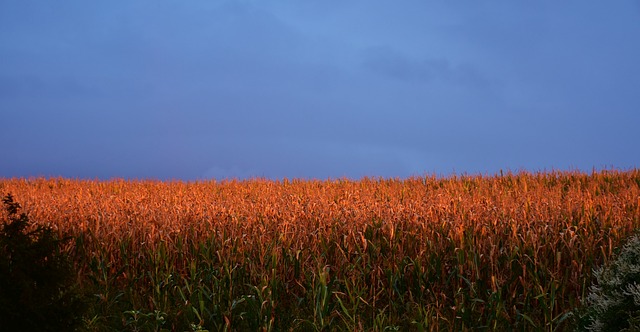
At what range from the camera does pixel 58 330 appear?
4438 millimetres

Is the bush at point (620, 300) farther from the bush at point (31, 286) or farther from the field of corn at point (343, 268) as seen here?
the bush at point (31, 286)

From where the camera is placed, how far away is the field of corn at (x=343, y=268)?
7148 mm

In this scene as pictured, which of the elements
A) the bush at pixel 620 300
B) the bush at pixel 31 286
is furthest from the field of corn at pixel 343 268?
the bush at pixel 31 286

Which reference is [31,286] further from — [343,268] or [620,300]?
[620,300]

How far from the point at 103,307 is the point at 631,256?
19.9ft

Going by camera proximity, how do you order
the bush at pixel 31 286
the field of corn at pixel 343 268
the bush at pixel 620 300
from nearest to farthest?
1. the bush at pixel 31 286
2. the bush at pixel 620 300
3. the field of corn at pixel 343 268

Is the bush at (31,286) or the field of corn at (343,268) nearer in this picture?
the bush at (31,286)

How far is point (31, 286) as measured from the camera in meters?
4.38

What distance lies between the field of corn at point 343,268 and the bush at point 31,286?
7.41 ft

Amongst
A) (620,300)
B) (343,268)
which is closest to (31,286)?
(343,268)

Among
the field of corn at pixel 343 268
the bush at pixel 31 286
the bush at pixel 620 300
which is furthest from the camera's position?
the field of corn at pixel 343 268

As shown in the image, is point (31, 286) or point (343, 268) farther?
point (343, 268)

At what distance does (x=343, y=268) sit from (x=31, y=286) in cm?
432

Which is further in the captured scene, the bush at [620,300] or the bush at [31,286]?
the bush at [620,300]
